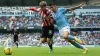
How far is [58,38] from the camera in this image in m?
49.6

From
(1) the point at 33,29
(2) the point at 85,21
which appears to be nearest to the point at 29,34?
(1) the point at 33,29

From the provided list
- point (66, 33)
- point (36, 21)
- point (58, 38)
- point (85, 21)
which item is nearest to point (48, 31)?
point (66, 33)

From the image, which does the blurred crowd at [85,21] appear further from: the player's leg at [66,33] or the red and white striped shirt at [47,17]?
the player's leg at [66,33]

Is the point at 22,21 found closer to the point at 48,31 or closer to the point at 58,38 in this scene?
the point at 58,38

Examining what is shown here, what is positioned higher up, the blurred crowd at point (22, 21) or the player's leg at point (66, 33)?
the player's leg at point (66, 33)

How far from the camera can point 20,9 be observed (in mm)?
51500

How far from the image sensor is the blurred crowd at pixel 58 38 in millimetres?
47781

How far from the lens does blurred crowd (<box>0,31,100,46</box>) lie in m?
47.8

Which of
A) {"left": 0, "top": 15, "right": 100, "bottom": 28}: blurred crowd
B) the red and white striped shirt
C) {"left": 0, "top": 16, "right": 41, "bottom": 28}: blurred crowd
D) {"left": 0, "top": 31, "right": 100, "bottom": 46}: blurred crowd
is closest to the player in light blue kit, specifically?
the red and white striped shirt

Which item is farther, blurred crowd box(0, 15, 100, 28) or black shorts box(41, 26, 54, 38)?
blurred crowd box(0, 15, 100, 28)

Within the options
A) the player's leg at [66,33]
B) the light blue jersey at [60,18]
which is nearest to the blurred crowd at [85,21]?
the light blue jersey at [60,18]

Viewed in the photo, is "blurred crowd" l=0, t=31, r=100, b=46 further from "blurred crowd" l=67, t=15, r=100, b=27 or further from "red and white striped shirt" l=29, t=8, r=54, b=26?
"red and white striped shirt" l=29, t=8, r=54, b=26

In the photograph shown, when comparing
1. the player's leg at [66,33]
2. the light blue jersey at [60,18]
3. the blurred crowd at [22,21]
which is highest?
the light blue jersey at [60,18]

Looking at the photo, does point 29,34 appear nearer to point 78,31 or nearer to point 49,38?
point 78,31
